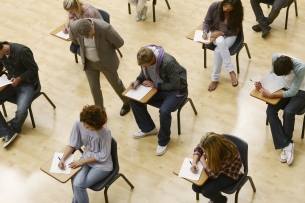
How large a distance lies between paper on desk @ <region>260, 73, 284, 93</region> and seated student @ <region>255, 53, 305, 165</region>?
4cm

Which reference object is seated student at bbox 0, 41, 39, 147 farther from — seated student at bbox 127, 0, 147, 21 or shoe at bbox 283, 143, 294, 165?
shoe at bbox 283, 143, 294, 165

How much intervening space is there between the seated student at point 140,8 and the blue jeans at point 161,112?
249cm

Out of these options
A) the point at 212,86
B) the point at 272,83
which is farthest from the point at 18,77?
the point at 272,83

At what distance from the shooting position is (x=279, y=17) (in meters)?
8.05

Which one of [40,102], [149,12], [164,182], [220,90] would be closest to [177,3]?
[149,12]

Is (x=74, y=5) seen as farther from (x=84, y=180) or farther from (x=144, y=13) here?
(x=84, y=180)

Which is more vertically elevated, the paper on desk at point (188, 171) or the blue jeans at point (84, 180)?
the paper on desk at point (188, 171)

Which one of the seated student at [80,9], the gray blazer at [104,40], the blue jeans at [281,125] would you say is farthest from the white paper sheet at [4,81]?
the blue jeans at [281,125]

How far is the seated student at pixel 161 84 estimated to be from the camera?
18.5 feet

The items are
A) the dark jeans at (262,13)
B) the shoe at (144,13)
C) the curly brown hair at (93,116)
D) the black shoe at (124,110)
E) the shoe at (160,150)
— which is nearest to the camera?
the curly brown hair at (93,116)

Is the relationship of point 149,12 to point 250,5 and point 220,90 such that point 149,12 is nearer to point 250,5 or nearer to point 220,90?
point 250,5

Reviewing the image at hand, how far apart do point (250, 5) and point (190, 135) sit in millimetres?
3141

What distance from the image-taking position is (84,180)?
5.09 m

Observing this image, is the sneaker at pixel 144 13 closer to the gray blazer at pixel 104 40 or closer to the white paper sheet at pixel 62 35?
the white paper sheet at pixel 62 35
